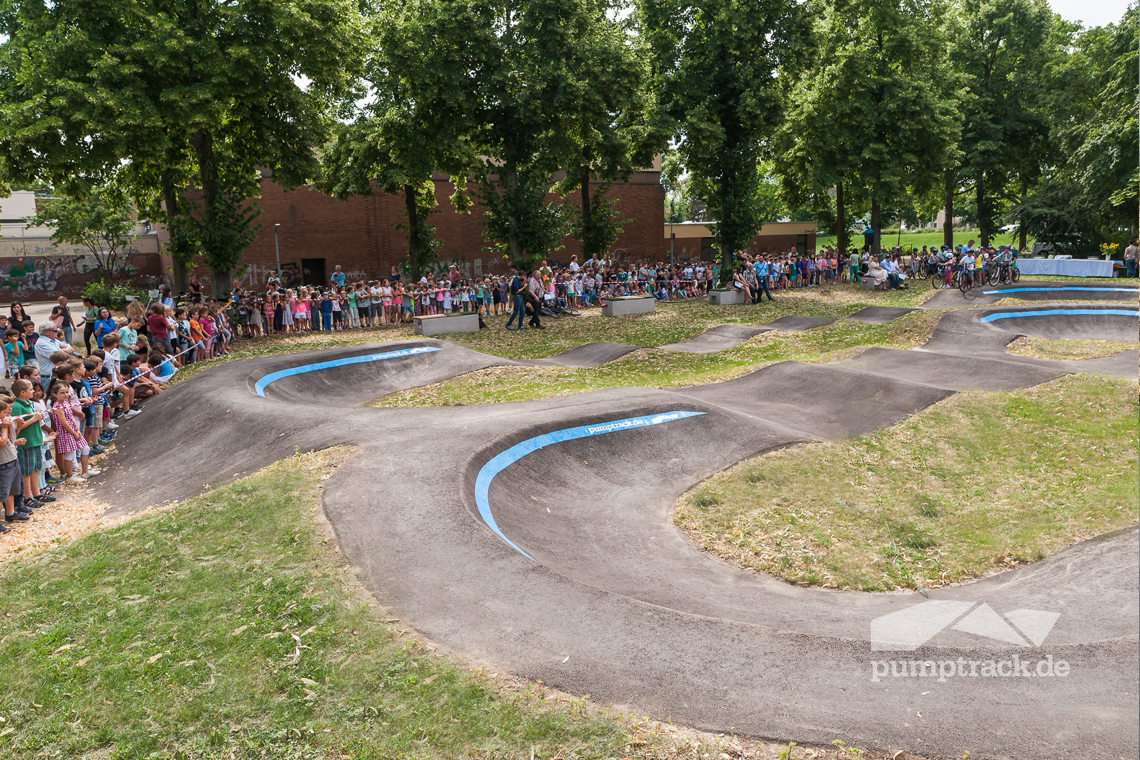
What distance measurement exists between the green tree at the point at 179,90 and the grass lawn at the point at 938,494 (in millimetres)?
19776

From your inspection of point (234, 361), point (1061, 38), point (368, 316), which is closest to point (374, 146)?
point (368, 316)

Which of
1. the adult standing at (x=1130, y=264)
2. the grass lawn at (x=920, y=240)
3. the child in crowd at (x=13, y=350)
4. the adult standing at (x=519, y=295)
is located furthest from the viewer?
the grass lawn at (x=920, y=240)

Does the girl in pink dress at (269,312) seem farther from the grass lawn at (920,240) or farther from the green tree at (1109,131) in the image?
the grass lawn at (920,240)

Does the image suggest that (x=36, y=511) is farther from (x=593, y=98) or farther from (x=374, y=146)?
(x=593, y=98)

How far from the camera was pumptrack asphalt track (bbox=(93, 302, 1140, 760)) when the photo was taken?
189 inches

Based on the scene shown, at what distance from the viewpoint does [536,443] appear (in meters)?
11.7

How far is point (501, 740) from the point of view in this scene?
470cm

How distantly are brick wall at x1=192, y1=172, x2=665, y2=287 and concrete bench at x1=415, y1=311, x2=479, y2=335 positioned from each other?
47.4 ft

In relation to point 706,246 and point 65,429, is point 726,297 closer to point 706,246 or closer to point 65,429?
point 706,246

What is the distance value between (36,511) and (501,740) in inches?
360

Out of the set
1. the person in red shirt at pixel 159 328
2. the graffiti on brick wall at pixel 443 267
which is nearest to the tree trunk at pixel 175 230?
the person in red shirt at pixel 159 328

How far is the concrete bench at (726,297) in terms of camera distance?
3238 cm

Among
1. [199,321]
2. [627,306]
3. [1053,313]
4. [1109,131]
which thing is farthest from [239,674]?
[1109,131]

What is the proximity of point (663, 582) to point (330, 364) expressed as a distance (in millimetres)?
13858
